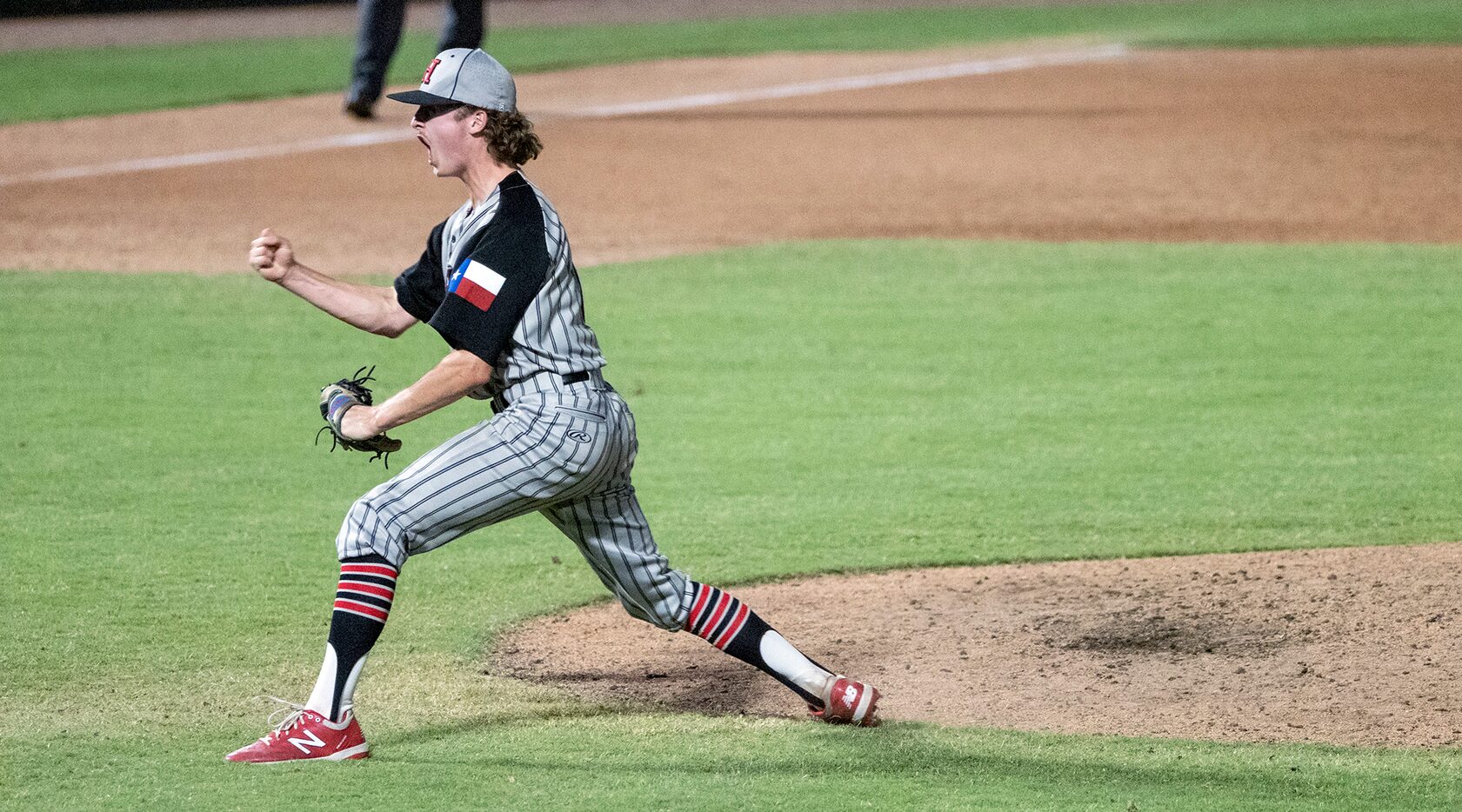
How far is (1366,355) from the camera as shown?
310 inches

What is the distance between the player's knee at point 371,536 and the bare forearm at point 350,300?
0.53 m

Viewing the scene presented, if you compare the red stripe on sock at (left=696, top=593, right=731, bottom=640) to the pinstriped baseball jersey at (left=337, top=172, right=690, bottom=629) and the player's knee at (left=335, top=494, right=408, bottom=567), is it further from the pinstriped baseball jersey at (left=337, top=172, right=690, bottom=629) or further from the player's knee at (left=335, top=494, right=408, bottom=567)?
the player's knee at (left=335, top=494, right=408, bottom=567)

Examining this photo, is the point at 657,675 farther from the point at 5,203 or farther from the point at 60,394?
the point at 5,203

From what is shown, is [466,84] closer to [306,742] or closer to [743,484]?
[306,742]

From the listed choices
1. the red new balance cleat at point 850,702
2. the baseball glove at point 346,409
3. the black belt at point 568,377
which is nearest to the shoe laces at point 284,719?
the baseball glove at point 346,409

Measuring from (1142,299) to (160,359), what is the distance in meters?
4.72

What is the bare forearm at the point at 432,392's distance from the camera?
374 centimetres

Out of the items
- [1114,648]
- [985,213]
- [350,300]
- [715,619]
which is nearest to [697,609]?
[715,619]

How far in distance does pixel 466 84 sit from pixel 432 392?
2.27 feet

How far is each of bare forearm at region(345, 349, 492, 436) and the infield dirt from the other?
3.43ft

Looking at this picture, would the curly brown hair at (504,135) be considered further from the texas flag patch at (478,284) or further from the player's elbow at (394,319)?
the player's elbow at (394,319)

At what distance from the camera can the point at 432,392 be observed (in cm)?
375

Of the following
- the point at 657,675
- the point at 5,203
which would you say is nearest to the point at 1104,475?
the point at 657,675

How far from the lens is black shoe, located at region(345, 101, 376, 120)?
45.6ft
